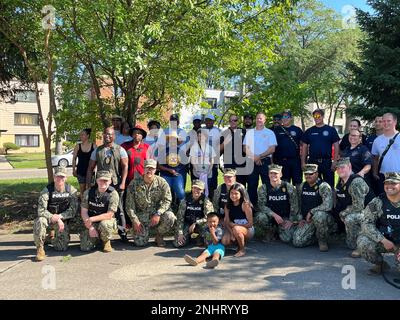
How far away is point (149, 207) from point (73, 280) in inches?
83.2

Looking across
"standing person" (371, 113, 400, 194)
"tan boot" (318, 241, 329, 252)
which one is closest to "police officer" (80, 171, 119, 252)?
"tan boot" (318, 241, 329, 252)

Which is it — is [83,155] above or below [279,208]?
above

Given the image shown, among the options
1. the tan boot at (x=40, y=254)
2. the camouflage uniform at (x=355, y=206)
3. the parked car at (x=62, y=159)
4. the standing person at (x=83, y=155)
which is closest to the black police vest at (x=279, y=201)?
the camouflage uniform at (x=355, y=206)

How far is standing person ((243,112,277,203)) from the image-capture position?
309 inches

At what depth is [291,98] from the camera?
9945 millimetres

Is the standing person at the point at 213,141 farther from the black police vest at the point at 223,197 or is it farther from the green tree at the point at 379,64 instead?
the green tree at the point at 379,64

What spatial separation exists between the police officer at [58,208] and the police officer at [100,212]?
0.22 m

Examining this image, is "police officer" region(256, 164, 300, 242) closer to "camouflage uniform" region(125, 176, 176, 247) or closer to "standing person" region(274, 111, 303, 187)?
"standing person" region(274, 111, 303, 187)

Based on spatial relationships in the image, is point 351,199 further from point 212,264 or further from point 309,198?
point 212,264

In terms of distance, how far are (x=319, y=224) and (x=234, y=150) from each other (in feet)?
7.90

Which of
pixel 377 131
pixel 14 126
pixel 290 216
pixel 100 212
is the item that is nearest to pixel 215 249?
pixel 290 216

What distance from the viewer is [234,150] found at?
26.7 ft

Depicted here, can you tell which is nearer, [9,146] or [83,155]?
[83,155]
